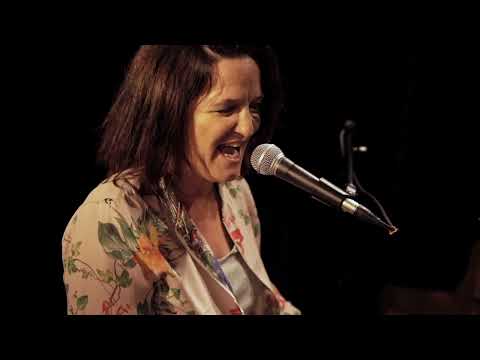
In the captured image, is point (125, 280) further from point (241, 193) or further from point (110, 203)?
point (241, 193)

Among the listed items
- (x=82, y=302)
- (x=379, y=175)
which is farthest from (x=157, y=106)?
(x=379, y=175)

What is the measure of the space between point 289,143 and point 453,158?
0.71 metres

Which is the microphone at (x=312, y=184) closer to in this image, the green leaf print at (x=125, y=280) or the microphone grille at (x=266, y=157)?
the microphone grille at (x=266, y=157)

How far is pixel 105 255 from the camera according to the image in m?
1.18

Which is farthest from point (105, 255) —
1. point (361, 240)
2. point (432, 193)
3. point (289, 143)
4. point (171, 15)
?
point (432, 193)

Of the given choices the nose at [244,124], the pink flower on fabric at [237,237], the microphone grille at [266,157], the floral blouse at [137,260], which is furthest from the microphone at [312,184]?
the pink flower on fabric at [237,237]

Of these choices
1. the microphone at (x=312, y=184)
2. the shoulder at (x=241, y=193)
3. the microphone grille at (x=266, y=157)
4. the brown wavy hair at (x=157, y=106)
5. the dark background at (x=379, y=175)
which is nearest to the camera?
the microphone at (x=312, y=184)

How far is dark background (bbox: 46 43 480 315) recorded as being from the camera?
1887mm

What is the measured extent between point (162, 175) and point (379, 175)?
3.59 feet

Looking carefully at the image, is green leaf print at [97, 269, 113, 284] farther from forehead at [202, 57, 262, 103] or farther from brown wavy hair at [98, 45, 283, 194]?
forehead at [202, 57, 262, 103]

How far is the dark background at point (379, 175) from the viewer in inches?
74.3

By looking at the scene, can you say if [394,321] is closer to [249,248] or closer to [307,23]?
[307,23]

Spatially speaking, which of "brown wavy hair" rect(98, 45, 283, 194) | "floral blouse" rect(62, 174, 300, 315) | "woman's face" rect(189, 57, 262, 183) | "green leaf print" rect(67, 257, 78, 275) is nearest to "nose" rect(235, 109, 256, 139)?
"woman's face" rect(189, 57, 262, 183)

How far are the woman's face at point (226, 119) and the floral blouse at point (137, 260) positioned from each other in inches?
7.2
